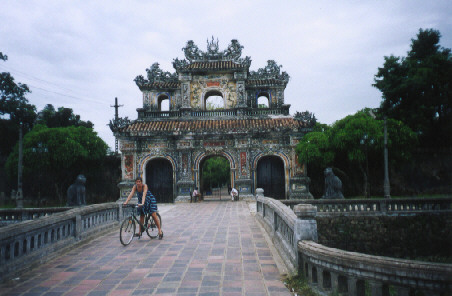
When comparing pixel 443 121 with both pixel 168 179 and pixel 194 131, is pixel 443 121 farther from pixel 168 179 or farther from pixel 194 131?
pixel 168 179

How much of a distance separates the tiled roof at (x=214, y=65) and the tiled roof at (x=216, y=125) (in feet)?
13.4

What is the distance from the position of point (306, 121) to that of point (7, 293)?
19992mm

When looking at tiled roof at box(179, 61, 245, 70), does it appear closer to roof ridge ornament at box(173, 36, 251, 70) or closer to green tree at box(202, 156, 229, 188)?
roof ridge ornament at box(173, 36, 251, 70)

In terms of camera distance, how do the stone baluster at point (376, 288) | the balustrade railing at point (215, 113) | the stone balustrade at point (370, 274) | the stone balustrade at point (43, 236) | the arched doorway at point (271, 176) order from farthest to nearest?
the balustrade railing at point (215, 113) → the arched doorway at point (271, 176) → the stone balustrade at point (43, 236) → the stone baluster at point (376, 288) → the stone balustrade at point (370, 274)

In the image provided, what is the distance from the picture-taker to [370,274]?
3248 mm

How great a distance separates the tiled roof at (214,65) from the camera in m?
23.6

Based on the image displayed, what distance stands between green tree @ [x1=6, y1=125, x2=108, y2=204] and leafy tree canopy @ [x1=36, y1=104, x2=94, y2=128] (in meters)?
6.78

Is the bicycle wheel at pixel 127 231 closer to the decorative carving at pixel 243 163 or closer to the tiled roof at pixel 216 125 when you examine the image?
the tiled roof at pixel 216 125

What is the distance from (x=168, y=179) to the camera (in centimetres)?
2255

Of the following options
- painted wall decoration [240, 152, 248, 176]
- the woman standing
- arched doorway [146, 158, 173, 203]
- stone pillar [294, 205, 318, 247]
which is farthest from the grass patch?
A: arched doorway [146, 158, 173, 203]

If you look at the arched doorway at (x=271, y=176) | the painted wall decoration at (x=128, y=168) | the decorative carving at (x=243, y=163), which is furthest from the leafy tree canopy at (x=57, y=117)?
the arched doorway at (x=271, y=176)

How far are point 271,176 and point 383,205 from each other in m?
10.1

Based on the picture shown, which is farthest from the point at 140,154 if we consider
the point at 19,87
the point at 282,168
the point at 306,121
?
the point at 19,87

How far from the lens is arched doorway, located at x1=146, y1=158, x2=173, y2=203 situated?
2230cm
